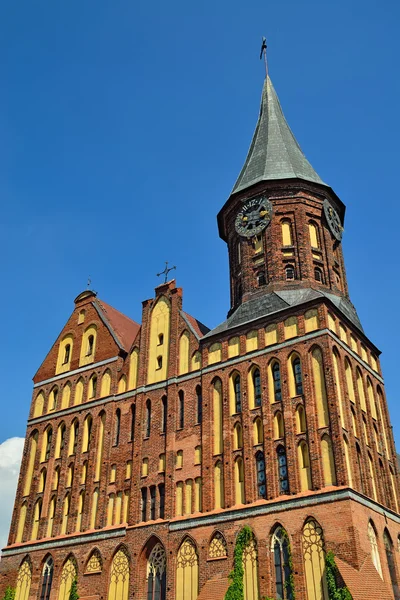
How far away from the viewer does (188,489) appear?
3078cm

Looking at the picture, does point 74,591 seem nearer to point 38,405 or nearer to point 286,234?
point 38,405

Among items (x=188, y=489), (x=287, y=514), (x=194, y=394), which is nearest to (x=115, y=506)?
(x=188, y=489)

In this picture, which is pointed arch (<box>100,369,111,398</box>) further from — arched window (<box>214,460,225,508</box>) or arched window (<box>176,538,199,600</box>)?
arched window (<box>176,538,199,600</box>)

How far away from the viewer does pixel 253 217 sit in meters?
38.4

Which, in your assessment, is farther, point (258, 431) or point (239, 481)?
point (258, 431)

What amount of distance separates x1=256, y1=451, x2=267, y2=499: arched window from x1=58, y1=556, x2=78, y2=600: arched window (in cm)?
1109

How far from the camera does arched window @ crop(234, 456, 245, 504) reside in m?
28.8

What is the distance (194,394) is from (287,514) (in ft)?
28.8

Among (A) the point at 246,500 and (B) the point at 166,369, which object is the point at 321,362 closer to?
(A) the point at 246,500

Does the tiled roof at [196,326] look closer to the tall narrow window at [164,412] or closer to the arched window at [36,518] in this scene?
the tall narrow window at [164,412]

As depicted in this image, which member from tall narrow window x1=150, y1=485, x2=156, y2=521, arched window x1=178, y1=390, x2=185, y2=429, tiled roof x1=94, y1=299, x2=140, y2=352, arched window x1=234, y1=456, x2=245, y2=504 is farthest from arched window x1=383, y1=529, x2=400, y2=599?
tiled roof x1=94, y1=299, x2=140, y2=352

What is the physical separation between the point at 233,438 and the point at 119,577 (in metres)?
8.74

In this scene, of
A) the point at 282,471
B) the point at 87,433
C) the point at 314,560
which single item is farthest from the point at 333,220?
the point at 314,560

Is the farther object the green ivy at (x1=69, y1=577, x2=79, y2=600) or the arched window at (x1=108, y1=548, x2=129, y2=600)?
the green ivy at (x1=69, y1=577, x2=79, y2=600)
